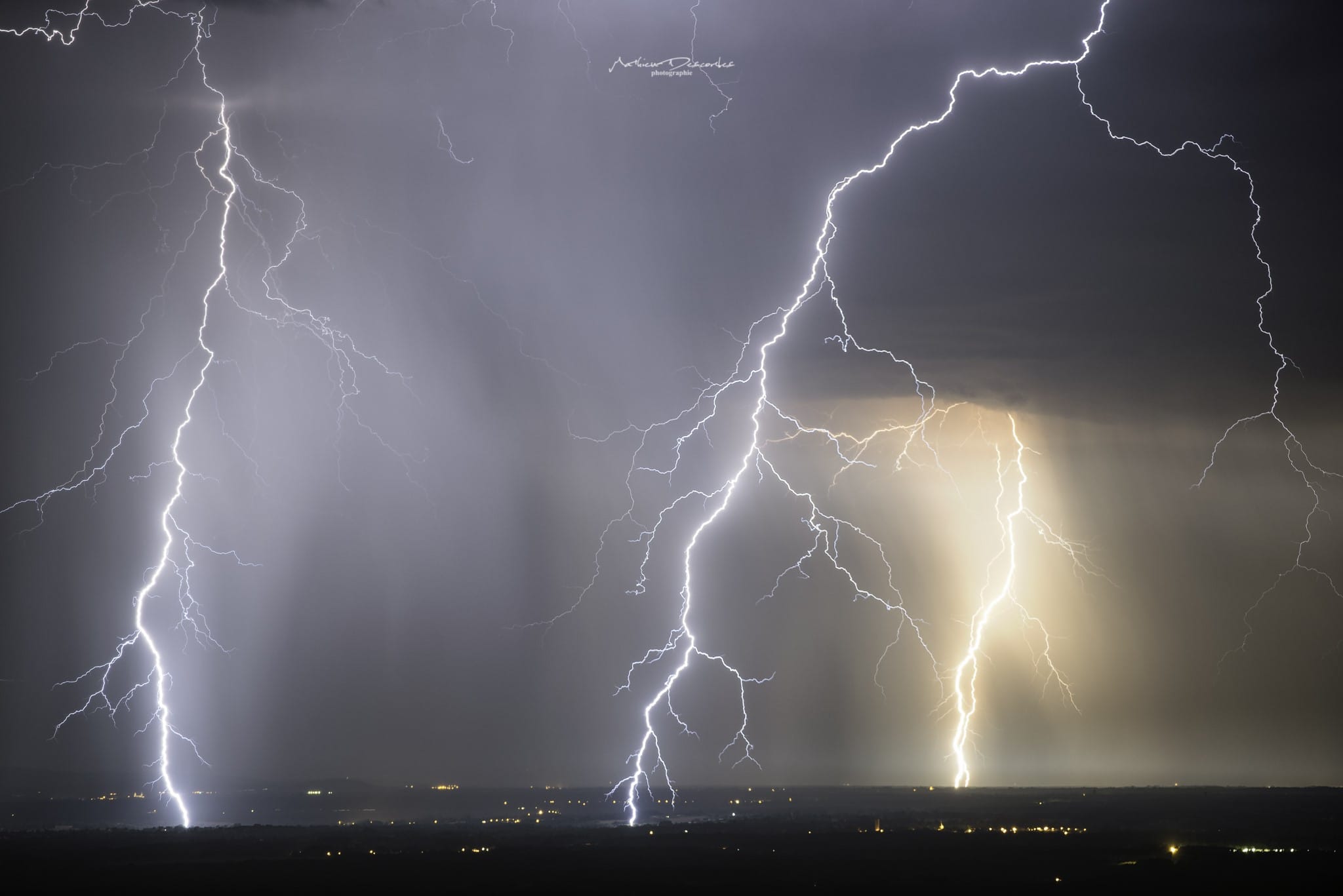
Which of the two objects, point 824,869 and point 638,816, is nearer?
point 824,869

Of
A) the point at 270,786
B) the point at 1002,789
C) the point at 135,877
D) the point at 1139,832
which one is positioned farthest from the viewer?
the point at 270,786

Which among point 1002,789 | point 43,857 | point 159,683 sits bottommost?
point 1002,789

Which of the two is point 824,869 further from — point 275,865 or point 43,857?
point 43,857

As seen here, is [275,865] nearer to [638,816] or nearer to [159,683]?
[159,683]

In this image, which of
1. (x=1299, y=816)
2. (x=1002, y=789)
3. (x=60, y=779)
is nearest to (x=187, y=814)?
(x=60, y=779)

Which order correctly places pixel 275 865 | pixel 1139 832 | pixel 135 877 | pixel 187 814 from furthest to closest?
pixel 187 814 < pixel 1139 832 < pixel 275 865 < pixel 135 877

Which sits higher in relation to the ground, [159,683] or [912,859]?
[159,683]
